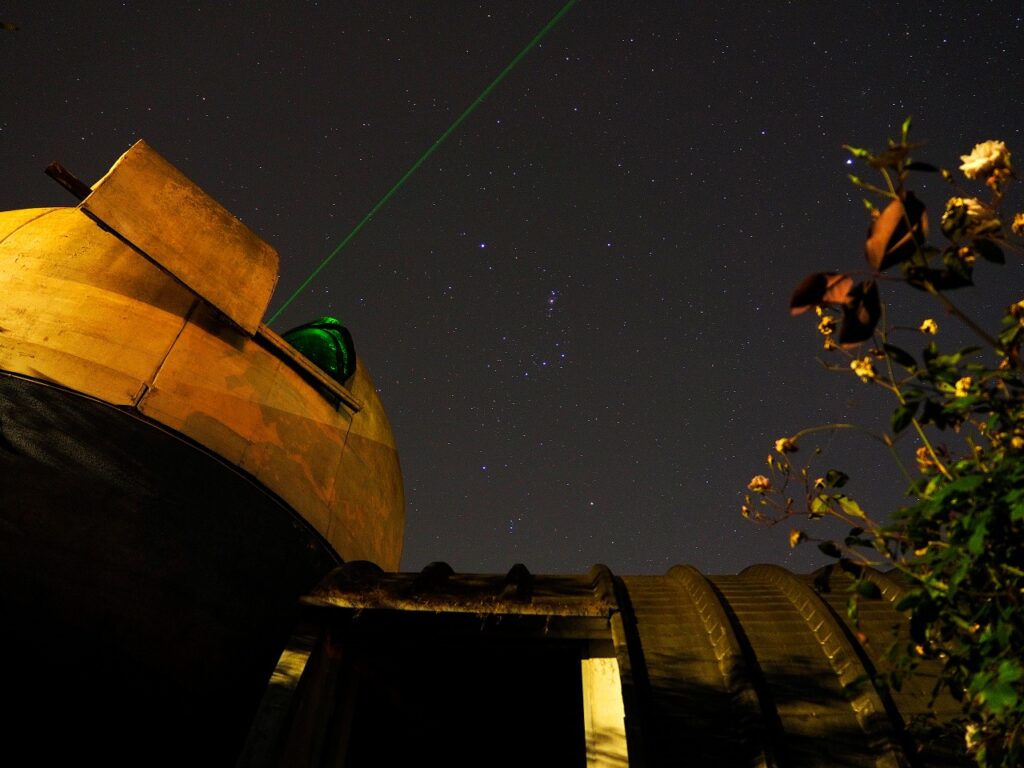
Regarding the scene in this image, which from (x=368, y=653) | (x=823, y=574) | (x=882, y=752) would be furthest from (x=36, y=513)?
(x=882, y=752)

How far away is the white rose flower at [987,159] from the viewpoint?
3045 mm

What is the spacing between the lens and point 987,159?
9.99 ft

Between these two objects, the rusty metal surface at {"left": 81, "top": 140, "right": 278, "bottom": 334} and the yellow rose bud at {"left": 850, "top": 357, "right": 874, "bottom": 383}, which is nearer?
the yellow rose bud at {"left": 850, "top": 357, "right": 874, "bottom": 383}

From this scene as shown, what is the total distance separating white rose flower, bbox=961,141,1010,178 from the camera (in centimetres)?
304

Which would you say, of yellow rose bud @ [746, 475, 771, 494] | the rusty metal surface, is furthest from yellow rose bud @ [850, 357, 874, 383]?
the rusty metal surface

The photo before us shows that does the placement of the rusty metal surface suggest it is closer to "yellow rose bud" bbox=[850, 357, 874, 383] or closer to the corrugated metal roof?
the corrugated metal roof

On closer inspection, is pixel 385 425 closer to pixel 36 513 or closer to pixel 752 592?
pixel 36 513

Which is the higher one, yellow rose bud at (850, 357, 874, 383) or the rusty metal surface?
the rusty metal surface

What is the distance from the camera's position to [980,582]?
3.62 meters

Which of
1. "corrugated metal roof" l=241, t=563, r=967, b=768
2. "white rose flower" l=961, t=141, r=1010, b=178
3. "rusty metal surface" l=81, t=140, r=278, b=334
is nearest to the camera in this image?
"white rose flower" l=961, t=141, r=1010, b=178

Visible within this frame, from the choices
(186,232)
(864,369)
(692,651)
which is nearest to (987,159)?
(864,369)

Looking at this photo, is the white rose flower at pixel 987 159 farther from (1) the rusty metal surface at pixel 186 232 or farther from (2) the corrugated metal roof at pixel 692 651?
(1) the rusty metal surface at pixel 186 232

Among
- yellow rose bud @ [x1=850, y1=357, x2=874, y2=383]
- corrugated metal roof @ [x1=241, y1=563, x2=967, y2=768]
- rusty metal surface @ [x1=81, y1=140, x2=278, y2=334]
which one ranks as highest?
rusty metal surface @ [x1=81, y1=140, x2=278, y2=334]

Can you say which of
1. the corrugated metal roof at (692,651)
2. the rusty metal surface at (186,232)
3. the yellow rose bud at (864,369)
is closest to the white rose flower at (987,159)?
the yellow rose bud at (864,369)
